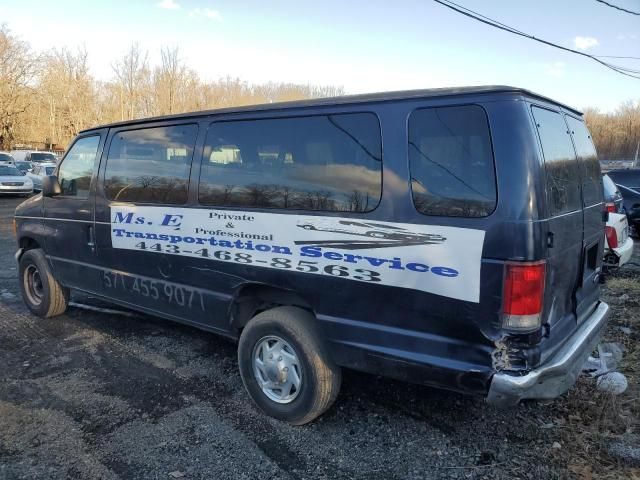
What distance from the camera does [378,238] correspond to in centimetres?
282

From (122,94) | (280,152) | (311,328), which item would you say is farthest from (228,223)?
(122,94)

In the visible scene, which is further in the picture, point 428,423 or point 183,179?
point 183,179

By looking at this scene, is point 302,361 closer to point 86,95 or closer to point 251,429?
point 251,429

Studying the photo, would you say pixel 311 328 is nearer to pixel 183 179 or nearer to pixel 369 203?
pixel 369 203

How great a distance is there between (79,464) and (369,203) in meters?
2.32

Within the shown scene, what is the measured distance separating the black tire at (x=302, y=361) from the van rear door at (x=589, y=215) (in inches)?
66.6

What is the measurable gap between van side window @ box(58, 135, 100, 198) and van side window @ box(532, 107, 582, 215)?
398 cm

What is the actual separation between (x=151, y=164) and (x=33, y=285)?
9.04ft

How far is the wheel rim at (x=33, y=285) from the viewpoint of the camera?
18.6ft

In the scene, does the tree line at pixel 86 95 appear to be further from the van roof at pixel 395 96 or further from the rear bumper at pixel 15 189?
the van roof at pixel 395 96

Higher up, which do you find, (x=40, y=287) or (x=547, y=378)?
(x=547, y=378)

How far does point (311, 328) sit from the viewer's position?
3193 millimetres

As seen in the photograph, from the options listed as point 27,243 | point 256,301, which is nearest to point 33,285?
point 27,243

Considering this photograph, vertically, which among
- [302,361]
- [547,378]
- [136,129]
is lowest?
[302,361]
